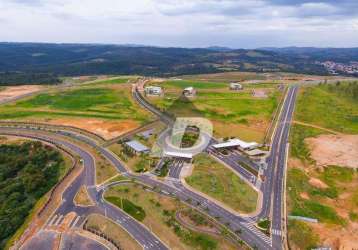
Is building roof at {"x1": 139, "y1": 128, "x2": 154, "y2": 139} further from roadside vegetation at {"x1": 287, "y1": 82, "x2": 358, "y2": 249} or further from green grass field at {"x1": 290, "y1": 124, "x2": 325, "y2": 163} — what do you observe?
green grass field at {"x1": 290, "y1": 124, "x2": 325, "y2": 163}

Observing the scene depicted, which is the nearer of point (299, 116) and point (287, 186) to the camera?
point (287, 186)

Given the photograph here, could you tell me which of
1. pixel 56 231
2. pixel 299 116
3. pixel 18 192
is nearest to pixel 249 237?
pixel 56 231

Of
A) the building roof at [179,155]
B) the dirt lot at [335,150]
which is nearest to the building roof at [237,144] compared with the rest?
the building roof at [179,155]

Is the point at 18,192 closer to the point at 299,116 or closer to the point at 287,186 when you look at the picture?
the point at 287,186

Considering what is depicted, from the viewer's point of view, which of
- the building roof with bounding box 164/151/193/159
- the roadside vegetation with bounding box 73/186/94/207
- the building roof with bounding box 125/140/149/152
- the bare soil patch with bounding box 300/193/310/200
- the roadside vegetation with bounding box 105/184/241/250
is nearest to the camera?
the roadside vegetation with bounding box 105/184/241/250

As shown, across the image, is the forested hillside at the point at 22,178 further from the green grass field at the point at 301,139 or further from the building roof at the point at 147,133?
the green grass field at the point at 301,139

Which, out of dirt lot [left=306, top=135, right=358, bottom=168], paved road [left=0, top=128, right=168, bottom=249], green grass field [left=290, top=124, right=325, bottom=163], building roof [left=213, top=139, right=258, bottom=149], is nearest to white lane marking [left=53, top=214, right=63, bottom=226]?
paved road [left=0, top=128, right=168, bottom=249]
